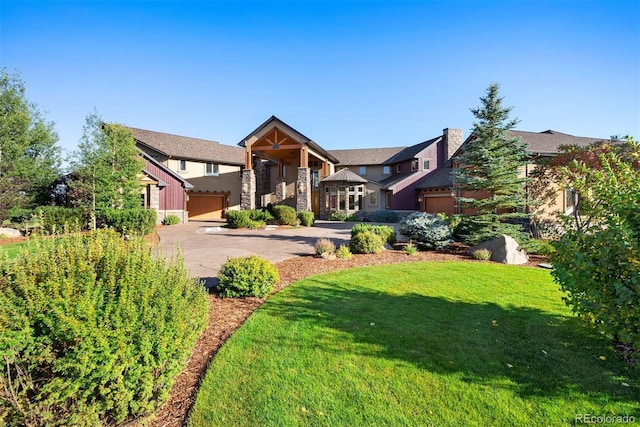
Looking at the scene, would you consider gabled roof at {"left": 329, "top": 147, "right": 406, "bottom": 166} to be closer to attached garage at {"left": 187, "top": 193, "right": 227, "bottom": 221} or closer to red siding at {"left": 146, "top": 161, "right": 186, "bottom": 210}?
attached garage at {"left": 187, "top": 193, "right": 227, "bottom": 221}

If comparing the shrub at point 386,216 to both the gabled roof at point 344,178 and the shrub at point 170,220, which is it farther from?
the shrub at point 170,220

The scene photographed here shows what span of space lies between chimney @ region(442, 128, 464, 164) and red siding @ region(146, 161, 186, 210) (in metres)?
25.0

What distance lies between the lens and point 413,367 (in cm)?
348

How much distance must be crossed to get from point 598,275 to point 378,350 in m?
2.69

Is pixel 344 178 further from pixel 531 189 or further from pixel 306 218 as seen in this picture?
pixel 531 189

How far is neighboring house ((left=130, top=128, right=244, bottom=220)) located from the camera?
2525 centimetres

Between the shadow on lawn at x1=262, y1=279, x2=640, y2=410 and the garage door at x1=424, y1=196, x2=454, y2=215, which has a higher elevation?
the garage door at x1=424, y1=196, x2=454, y2=215

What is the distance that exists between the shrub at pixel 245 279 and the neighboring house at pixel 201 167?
2135cm

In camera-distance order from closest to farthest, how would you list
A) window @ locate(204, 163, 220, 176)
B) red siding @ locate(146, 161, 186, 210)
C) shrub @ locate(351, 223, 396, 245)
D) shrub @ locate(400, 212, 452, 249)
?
shrub @ locate(400, 212, 452, 249), shrub @ locate(351, 223, 396, 245), red siding @ locate(146, 161, 186, 210), window @ locate(204, 163, 220, 176)

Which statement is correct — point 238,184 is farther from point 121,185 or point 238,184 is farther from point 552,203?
point 552,203

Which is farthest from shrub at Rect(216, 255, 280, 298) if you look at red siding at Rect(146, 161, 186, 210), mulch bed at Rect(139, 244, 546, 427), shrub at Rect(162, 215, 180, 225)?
red siding at Rect(146, 161, 186, 210)

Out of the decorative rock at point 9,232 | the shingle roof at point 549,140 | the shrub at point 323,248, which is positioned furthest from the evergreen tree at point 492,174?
the decorative rock at point 9,232

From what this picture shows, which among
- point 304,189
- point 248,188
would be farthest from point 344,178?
point 248,188

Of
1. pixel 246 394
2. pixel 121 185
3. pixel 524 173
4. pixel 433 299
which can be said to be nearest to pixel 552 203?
pixel 524 173
